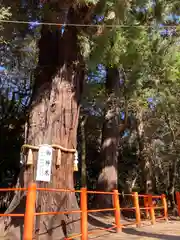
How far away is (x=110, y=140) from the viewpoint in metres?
10.1

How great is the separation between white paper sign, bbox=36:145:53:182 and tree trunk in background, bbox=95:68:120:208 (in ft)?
15.5

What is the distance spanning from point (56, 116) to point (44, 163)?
3.34 feet

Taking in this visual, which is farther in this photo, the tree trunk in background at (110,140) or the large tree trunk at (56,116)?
the tree trunk in background at (110,140)

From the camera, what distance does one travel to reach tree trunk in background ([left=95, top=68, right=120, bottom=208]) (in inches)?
377

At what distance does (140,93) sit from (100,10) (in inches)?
157

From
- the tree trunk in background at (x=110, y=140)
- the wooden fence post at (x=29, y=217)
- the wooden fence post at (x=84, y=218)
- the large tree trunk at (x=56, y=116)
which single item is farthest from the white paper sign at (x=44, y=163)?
the tree trunk in background at (x=110, y=140)

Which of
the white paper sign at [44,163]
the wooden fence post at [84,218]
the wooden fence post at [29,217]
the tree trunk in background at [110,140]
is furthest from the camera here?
the tree trunk in background at [110,140]

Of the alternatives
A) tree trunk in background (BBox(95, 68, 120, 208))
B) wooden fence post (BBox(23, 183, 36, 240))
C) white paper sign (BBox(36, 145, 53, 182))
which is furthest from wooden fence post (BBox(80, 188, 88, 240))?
tree trunk in background (BBox(95, 68, 120, 208))

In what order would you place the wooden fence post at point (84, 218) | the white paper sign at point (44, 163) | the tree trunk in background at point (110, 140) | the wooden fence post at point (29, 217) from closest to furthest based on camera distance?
1. the wooden fence post at point (29, 217)
2. the wooden fence post at point (84, 218)
3. the white paper sign at point (44, 163)
4. the tree trunk in background at point (110, 140)

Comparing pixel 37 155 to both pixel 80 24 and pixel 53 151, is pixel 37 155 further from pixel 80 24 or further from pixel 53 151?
pixel 80 24

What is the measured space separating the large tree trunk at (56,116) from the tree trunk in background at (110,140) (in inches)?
148

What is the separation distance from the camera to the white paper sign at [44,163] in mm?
4793

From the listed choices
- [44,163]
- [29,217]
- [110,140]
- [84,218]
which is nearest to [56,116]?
[44,163]

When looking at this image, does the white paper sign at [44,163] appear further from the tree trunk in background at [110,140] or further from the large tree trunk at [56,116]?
the tree trunk in background at [110,140]
